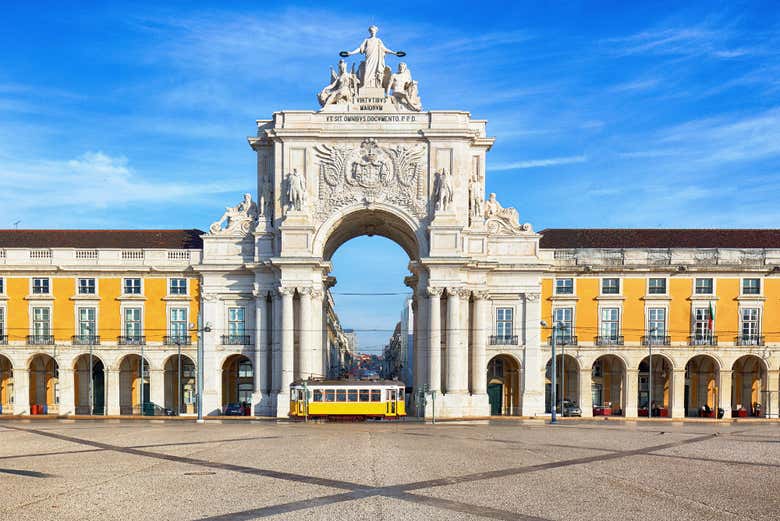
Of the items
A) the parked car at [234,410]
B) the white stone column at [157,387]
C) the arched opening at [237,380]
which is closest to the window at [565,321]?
the arched opening at [237,380]

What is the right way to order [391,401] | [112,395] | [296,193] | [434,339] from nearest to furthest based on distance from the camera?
1. [391,401]
2. [434,339]
3. [296,193]
4. [112,395]

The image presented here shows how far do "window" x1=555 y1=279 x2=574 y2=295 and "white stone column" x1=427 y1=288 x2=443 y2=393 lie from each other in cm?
1147

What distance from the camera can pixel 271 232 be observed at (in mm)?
70250

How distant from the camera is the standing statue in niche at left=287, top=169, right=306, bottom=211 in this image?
6781 cm

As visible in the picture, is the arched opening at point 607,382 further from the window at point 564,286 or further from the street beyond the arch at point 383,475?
the street beyond the arch at point 383,475

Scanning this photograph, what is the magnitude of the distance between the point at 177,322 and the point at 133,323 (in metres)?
3.59

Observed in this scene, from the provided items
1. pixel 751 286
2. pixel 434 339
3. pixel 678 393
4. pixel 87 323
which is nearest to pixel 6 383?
pixel 87 323

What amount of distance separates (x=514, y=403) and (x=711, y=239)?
22.3 meters

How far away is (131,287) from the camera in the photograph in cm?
7269

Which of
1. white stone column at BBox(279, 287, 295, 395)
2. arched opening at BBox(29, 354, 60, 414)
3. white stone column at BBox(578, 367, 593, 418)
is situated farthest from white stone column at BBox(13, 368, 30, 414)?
white stone column at BBox(578, 367, 593, 418)

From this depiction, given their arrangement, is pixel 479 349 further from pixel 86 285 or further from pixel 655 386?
pixel 86 285

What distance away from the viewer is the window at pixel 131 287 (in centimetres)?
7256

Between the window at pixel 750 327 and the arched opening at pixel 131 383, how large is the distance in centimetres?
4931

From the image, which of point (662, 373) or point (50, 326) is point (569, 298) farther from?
point (50, 326)
